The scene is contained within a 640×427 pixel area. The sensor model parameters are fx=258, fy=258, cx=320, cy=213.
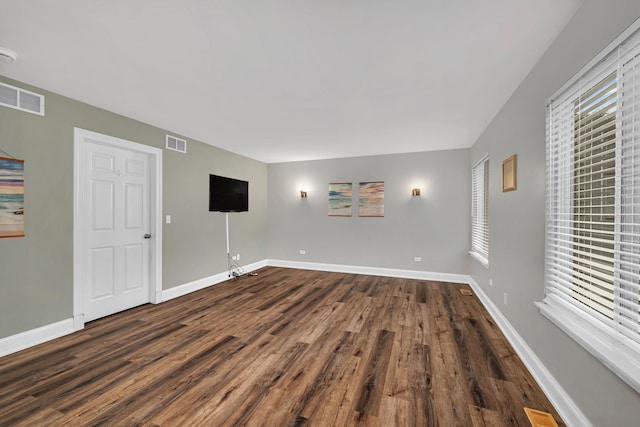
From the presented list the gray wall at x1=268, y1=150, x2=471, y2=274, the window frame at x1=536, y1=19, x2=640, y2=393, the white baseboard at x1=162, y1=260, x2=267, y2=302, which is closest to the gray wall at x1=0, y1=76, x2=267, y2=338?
the white baseboard at x1=162, y1=260, x2=267, y2=302

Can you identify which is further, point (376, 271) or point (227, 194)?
point (376, 271)

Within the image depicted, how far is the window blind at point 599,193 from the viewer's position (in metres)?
1.20

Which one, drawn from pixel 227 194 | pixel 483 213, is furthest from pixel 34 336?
pixel 483 213

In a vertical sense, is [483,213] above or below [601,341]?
above

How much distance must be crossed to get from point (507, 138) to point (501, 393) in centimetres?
241

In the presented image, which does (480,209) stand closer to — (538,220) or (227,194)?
(538,220)

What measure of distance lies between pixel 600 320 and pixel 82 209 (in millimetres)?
4515

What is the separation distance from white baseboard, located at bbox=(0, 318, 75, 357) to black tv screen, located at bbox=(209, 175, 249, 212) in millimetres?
2382

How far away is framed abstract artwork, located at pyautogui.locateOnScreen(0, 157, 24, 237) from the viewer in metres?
2.36

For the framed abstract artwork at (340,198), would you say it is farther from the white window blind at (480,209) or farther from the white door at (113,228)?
the white door at (113,228)

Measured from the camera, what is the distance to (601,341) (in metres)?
1.34

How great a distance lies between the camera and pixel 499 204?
3.02 metres

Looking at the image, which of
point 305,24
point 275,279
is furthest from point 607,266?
point 275,279

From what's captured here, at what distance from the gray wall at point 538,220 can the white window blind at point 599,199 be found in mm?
114
